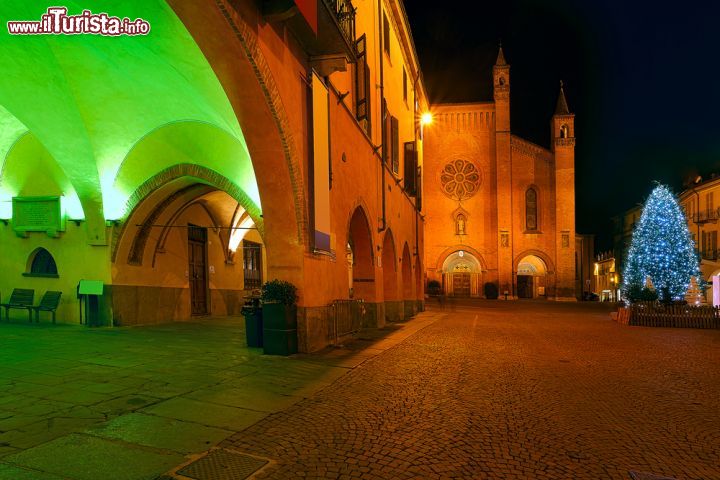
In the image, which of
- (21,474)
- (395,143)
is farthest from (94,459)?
(395,143)

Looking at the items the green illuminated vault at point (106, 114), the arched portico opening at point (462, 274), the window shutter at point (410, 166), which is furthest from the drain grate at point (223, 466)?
the arched portico opening at point (462, 274)

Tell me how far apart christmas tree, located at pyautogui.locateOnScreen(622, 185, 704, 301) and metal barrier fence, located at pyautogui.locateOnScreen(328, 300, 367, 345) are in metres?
15.3

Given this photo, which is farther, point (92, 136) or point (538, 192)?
point (538, 192)

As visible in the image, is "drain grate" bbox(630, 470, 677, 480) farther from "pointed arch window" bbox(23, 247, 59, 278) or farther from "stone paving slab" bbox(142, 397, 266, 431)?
"pointed arch window" bbox(23, 247, 59, 278)

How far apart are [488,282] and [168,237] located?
31910mm

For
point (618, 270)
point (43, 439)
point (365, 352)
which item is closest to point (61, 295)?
point (365, 352)

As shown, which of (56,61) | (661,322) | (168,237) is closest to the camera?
(56,61)

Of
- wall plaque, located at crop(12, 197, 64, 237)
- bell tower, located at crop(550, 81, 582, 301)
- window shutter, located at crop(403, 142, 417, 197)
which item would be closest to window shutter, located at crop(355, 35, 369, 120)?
window shutter, located at crop(403, 142, 417, 197)

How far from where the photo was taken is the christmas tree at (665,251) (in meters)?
23.1

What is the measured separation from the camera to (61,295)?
14.3 meters

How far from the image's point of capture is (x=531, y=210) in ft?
145

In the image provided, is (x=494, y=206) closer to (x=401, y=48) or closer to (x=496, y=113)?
(x=496, y=113)

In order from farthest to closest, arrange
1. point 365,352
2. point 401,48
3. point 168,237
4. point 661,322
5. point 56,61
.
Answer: point 401,48 → point 661,322 → point 168,237 → point 56,61 → point 365,352

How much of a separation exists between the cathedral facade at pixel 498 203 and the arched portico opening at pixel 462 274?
87mm
